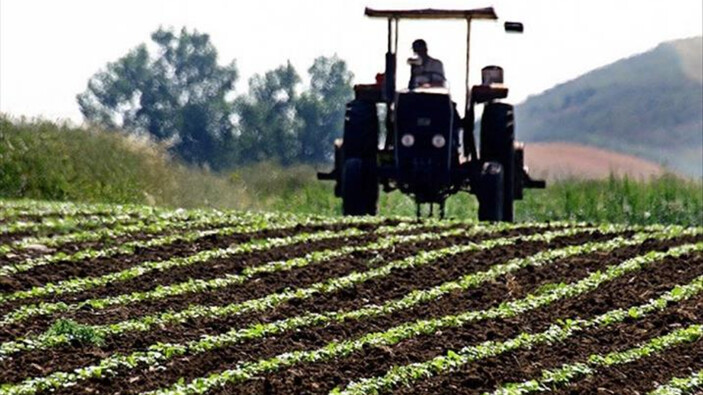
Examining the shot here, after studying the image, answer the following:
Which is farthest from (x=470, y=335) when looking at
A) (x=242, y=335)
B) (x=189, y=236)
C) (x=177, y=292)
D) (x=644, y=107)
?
(x=644, y=107)

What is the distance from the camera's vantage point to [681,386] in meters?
9.03

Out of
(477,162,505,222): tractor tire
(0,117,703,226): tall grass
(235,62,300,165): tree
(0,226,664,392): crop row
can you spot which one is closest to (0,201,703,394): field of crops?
(0,226,664,392): crop row

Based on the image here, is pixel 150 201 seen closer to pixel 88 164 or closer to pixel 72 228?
pixel 88 164

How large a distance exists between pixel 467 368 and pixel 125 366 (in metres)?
1.76

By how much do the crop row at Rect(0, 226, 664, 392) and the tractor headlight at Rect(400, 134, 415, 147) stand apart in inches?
173

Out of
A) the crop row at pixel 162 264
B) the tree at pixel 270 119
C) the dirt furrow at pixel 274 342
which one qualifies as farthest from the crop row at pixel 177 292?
the tree at pixel 270 119

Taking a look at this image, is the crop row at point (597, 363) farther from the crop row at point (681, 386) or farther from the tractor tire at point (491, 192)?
the tractor tire at point (491, 192)

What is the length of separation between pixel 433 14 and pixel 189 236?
14.8 ft

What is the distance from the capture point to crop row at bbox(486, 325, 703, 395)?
874 cm

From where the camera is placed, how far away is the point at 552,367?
30.6 feet

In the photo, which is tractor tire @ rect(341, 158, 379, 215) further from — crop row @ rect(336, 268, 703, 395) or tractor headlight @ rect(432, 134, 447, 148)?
crop row @ rect(336, 268, 703, 395)

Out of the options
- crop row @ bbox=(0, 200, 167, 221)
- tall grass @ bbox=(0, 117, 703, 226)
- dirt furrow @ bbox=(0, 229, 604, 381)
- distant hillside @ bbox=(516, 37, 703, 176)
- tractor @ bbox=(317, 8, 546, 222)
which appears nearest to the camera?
dirt furrow @ bbox=(0, 229, 604, 381)

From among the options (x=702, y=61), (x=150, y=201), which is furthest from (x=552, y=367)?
(x=702, y=61)

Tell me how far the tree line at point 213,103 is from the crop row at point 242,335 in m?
35.5
